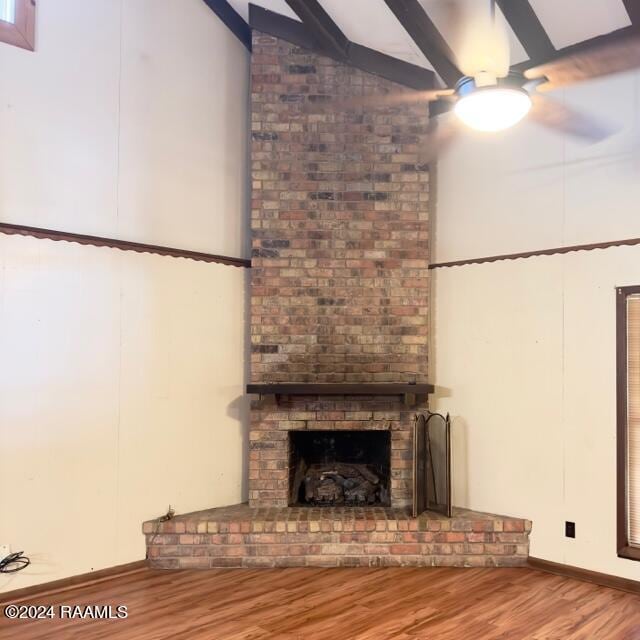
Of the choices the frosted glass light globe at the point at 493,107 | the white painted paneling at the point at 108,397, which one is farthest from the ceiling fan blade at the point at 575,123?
the white painted paneling at the point at 108,397

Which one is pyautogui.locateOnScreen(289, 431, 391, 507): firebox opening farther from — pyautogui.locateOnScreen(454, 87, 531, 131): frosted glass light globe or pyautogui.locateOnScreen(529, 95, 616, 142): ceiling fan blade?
pyautogui.locateOnScreen(454, 87, 531, 131): frosted glass light globe

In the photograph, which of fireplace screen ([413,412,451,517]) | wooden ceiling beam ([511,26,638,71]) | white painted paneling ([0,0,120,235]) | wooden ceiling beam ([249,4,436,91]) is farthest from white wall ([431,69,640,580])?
white painted paneling ([0,0,120,235])

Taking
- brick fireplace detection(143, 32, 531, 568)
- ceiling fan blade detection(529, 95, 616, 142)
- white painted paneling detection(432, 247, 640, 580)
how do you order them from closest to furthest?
1. ceiling fan blade detection(529, 95, 616, 142)
2. white painted paneling detection(432, 247, 640, 580)
3. brick fireplace detection(143, 32, 531, 568)

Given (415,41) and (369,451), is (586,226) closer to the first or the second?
(415,41)

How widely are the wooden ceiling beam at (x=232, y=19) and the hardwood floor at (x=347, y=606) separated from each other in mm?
3766

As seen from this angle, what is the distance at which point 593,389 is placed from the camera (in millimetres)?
3498

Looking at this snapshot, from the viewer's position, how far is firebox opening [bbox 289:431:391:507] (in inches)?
164

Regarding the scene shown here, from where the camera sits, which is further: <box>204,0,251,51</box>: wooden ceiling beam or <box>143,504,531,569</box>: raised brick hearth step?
<box>204,0,251,51</box>: wooden ceiling beam

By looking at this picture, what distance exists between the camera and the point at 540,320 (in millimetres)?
3764

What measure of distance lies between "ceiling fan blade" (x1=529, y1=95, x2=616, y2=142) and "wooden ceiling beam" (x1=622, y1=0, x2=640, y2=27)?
0.52 metres

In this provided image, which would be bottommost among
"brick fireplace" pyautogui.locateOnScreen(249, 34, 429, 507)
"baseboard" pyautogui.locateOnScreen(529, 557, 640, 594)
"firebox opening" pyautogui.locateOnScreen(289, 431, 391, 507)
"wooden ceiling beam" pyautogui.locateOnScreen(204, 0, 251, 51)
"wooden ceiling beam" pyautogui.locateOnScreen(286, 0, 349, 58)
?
"baseboard" pyautogui.locateOnScreen(529, 557, 640, 594)

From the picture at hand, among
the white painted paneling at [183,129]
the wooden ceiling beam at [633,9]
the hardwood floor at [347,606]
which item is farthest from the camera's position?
the white painted paneling at [183,129]

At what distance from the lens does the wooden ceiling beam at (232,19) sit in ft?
13.9

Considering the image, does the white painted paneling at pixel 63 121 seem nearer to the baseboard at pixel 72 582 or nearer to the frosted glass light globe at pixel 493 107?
the baseboard at pixel 72 582
